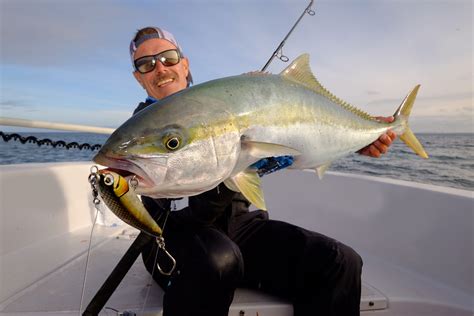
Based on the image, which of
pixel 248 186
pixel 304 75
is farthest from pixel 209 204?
pixel 304 75

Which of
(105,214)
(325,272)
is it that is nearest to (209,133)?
(325,272)

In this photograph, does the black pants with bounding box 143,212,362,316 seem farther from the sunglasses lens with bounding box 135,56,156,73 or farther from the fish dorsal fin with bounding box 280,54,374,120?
the sunglasses lens with bounding box 135,56,156,73

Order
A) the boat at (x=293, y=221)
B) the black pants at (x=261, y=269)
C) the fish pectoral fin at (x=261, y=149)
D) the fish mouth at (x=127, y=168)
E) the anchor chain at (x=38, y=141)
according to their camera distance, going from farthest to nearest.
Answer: the anchor chain at (x=38, y=141)
the boat at (x=293, y=221)
the black pants at (x=261, y=269)
the fish pectoral fin at (x=261, y=149)
the fish mouth at (x=127, y=168)

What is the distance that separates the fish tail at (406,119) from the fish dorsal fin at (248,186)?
1.56 m

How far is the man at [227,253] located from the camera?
176 centimetres

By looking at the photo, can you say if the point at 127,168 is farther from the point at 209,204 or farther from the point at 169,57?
the point at 169,57

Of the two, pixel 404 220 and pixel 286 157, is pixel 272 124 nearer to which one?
pixel 286 157

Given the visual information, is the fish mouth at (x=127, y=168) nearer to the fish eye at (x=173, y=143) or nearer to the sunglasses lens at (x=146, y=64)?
the fish eye at (x=173, y=143)

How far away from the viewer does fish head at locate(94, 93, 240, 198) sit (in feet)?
3.94

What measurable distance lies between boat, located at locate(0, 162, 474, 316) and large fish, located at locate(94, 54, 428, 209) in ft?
3.24

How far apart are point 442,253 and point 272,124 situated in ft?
7.35

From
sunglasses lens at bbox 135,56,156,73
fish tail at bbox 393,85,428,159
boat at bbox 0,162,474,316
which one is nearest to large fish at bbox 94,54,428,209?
fish tail at bbox 393,85,428,159

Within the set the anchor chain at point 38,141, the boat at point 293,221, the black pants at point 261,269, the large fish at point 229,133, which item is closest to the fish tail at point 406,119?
the boat at point 293,221

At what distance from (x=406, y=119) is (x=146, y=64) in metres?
1.97
